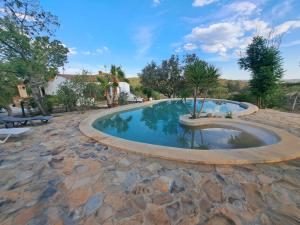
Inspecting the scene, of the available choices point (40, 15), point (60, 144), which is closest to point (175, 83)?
point (40, 15)

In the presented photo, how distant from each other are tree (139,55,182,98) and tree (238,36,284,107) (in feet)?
36.7

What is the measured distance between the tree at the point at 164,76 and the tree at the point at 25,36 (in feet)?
48.2

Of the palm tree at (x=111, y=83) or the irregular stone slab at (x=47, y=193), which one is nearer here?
the irregular stone slab at (x=47, y=193)

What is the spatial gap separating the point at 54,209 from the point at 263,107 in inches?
627

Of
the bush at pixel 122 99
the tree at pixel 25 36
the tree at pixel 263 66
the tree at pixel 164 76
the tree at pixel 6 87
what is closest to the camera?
the tree at pixel 25 36

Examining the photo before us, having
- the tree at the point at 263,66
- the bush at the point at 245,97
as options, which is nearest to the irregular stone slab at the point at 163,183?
the tree at the point at 263,66

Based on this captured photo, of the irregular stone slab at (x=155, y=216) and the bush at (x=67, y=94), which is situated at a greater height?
the bush at (x=67, y=94)

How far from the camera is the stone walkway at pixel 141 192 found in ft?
7.30

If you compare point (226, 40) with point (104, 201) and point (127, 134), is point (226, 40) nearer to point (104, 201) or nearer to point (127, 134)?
point (127, 134)

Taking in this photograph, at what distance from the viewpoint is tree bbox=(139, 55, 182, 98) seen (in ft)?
77.7

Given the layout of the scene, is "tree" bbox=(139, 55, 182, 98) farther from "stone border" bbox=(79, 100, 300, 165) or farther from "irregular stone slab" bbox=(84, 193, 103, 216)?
"irregular stone slab" bbox=(84, 193, 103, 216)

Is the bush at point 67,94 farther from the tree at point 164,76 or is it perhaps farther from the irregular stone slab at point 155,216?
the tree at point 164,76

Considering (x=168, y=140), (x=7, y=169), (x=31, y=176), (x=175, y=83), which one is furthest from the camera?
(x=175, y=83)

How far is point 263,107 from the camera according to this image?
1334 cm
